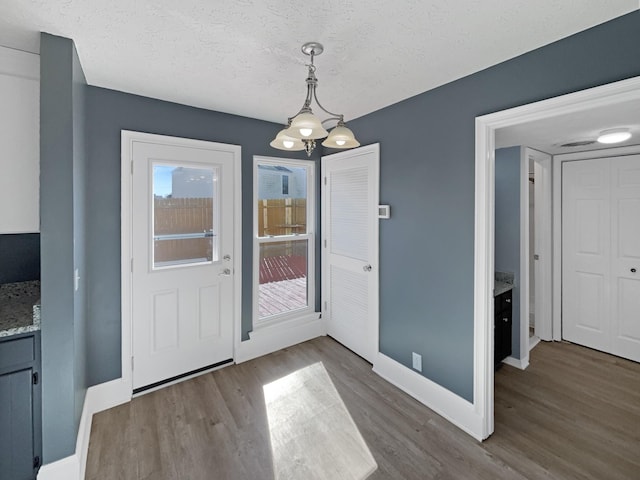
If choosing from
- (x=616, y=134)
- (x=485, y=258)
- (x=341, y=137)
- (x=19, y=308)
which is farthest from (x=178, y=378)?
(x=616, y=134)

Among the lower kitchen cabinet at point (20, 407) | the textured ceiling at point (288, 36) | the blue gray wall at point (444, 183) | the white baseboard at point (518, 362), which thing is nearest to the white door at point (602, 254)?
the white baseboard at point (518, 362)

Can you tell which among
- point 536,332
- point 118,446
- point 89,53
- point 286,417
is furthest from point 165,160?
point 536,332

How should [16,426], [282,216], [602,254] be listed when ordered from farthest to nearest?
[282,216]
[602,254]
[16,426]

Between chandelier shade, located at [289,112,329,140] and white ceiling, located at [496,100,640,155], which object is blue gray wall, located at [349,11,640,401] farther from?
chandelier shade, located at [289,112,329,140]

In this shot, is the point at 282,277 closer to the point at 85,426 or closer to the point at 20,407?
the point at 85,426

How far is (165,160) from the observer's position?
2506mm

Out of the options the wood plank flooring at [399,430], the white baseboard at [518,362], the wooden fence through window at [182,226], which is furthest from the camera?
the white baseboard at [518,362]

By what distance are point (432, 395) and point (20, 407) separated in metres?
2.60

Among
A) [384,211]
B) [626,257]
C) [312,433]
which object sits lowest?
[312,433]

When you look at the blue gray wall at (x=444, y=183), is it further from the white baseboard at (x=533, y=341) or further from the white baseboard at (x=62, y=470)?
the white baseboard at (x=62, y=470)

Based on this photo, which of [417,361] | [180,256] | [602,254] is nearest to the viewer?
[417,361]

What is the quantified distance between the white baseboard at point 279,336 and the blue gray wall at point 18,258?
5.70ft

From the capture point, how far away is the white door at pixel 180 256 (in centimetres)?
244

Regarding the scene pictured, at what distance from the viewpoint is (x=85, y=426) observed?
1961mm
